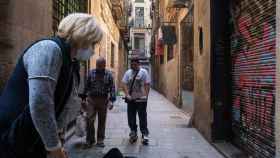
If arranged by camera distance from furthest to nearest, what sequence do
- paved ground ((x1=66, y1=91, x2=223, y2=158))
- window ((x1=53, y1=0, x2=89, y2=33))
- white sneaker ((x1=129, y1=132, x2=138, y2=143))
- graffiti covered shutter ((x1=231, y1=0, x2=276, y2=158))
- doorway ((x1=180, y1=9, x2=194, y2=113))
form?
doorway ((x1=180, y1=9, x2=194, y2=113)), window ((x1=53, y1=0, x2=89, y2=33)), white sneaker ((x1=129, y1=132, x2=138, y2=143)), paved ground ((x1=66, y1=91, x2=223, y2=158)), graffiti covered shutter ((x1=231, y1=0, x2=276, y2=158))

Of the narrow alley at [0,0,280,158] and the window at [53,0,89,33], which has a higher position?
the window at [53,0,89,33]

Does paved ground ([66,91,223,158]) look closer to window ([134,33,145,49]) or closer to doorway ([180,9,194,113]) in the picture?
doorway ([180,9,194,113])

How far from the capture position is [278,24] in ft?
18.3

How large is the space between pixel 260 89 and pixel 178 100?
1250 cm

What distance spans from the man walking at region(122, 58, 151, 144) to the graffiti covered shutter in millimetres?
1772

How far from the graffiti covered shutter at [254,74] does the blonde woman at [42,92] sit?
4062 mm

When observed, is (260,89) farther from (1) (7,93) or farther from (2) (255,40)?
(1) (7,93)

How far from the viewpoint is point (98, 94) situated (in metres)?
9.12

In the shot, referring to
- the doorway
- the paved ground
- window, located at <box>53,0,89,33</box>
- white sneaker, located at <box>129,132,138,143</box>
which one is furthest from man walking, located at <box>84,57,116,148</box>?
the doorway

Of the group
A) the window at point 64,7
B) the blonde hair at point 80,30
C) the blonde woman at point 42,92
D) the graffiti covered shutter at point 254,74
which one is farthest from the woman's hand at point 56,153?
the window at point 64,7

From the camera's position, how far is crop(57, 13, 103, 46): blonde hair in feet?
8.55

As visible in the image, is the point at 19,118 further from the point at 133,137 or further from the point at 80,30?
the point at 133,137

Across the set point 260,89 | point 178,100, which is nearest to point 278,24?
point 260,89

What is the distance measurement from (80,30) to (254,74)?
5055 millimetres
